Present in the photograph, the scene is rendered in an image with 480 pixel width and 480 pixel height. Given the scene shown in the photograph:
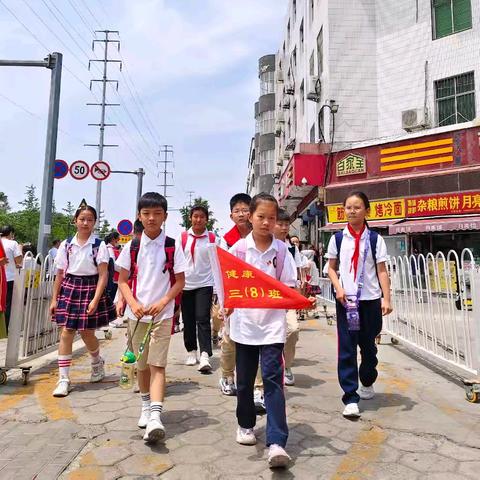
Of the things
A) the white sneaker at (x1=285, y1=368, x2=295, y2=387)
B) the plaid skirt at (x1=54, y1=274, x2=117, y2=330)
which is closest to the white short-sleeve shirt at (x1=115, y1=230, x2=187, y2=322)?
the plaid skirt at (x1=54, y1=274, x2=117, y2=330)

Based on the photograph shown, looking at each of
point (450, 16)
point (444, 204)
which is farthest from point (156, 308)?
point (450, 16)

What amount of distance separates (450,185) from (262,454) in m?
13.1

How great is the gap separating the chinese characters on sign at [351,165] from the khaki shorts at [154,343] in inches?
549

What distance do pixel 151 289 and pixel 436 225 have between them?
39.8ft

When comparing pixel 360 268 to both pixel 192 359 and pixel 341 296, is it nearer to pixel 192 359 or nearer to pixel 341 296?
pixel 341 296

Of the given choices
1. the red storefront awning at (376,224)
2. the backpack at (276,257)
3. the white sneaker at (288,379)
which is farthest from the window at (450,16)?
the backpack at (276,257)

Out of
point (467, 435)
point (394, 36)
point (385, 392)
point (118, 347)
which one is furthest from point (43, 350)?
point (394, 36)

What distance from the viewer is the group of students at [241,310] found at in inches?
118

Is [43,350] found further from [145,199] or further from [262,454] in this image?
[262,454]

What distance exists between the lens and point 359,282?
3834 millimetres

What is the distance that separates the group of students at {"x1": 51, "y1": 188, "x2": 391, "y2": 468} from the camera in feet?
9.87

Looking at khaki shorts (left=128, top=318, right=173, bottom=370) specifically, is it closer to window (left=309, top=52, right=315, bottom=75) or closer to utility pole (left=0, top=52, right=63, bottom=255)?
utility pole (left=0, top=52, right=63, bottom=255)

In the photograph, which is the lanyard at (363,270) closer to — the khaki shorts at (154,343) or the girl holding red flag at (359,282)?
the girl holding red flag at (359,282)

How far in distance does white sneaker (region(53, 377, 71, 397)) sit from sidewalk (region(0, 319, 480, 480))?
61mm
